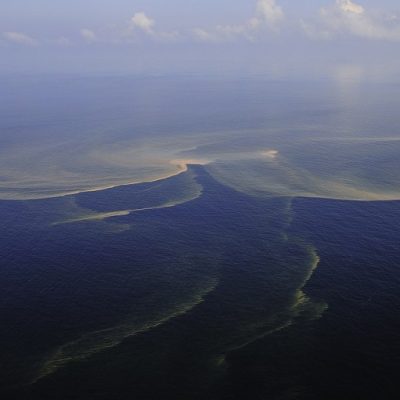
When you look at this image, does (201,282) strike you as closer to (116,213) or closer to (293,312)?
(293,312)

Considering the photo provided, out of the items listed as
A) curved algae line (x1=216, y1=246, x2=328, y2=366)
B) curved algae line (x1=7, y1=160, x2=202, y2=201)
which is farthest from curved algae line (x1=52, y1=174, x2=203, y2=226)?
curved algae line (x1=216, y1=246, x2=328, y2=366)

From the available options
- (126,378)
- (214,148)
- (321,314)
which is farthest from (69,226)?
(214,148)

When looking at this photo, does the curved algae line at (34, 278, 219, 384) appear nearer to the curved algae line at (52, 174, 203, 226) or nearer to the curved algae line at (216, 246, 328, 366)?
the curved algae line at (216, 246, 328, 366)

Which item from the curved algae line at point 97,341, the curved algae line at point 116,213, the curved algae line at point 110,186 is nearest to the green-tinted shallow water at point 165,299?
the curved algae line at point 97,341

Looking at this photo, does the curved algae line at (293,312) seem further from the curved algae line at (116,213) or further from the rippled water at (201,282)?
→ the curved algae line at (116,213)

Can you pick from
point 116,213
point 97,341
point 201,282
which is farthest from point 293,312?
point 116,213
